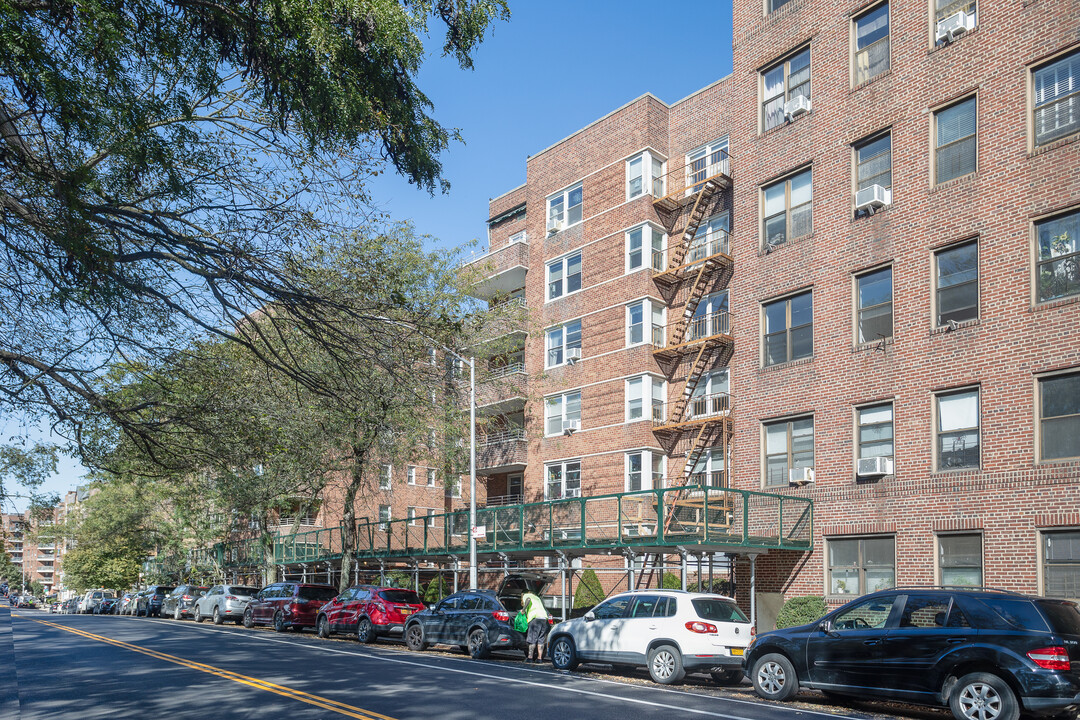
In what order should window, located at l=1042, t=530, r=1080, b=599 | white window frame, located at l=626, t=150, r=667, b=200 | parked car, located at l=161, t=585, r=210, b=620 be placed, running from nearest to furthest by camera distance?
window, located at l=1042, t=530, r=1080, b=599
white window frame, located at l=626, t=150, r=667, b=200
parked car, located at l=161, t=585, r=210, b=620

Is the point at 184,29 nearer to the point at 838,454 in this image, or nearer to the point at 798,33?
the point at 838,454

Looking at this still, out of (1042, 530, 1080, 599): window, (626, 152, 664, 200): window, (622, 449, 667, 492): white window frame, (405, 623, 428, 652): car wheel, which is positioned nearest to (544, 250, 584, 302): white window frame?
(626, 152, 664, 200): window

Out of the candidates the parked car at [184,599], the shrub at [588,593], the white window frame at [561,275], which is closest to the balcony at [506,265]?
the white window frame at [561,275]

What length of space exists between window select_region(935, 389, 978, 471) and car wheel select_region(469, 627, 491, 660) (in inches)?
414

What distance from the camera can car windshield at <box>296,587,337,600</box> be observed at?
2930cm

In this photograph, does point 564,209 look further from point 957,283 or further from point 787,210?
point 957,283

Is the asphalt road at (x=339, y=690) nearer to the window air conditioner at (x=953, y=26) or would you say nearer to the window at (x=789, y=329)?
the window at (x=789, y=329)

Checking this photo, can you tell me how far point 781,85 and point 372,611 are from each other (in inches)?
710

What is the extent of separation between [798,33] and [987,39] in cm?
594

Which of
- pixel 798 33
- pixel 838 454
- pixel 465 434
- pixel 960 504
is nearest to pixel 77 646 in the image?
pixel 465 434

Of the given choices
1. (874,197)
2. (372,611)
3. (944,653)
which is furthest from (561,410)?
(944,653)

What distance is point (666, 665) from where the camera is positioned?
16.0 m

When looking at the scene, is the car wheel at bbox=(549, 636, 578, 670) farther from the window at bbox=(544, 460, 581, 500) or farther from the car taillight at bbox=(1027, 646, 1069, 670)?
the window at bbox=(544, 460, 581, 500)

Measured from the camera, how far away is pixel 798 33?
Result: 2553 cm
